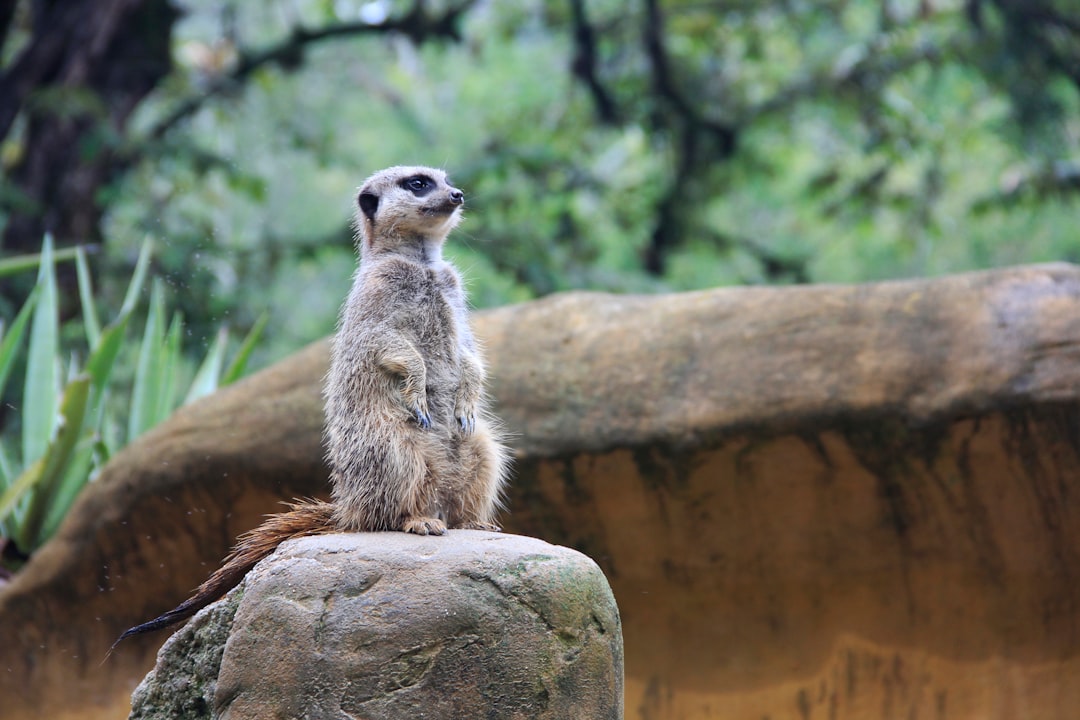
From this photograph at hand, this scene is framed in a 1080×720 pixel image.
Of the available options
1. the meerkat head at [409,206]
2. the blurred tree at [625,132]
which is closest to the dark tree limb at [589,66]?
the blurred tree at [625,132]

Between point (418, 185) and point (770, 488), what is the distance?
1.68 meters

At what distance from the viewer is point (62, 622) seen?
439 centimetres

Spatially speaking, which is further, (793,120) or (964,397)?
(793,120)

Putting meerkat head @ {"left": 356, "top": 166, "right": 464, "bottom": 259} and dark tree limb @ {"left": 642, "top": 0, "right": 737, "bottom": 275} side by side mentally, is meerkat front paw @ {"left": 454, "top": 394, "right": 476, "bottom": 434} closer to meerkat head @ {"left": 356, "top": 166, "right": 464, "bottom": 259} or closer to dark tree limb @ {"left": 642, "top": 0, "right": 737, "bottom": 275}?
meerkat head @ {"left": 356, "top": 166, "right": 464, "bottom": 259}

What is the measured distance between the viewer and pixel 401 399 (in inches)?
106

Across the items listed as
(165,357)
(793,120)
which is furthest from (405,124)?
(165,357)

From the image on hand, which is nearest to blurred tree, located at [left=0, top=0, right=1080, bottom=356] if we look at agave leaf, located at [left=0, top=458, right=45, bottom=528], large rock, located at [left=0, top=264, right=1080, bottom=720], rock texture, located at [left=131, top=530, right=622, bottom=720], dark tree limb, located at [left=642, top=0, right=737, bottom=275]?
dark tree limb, located at [left=642, top=0, right=737, bottom=275]

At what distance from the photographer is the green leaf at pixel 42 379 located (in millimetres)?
5082

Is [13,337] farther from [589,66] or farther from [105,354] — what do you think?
[589,66]

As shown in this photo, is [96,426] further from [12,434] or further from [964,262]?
[964,262]

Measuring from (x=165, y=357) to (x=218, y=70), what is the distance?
4.48m

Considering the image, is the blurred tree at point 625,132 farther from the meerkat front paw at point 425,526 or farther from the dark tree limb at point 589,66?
the meerkat front paw at point 425,526

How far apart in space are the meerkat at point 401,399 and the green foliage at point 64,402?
2095 millimetres

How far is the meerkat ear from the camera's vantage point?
3.04 meters
